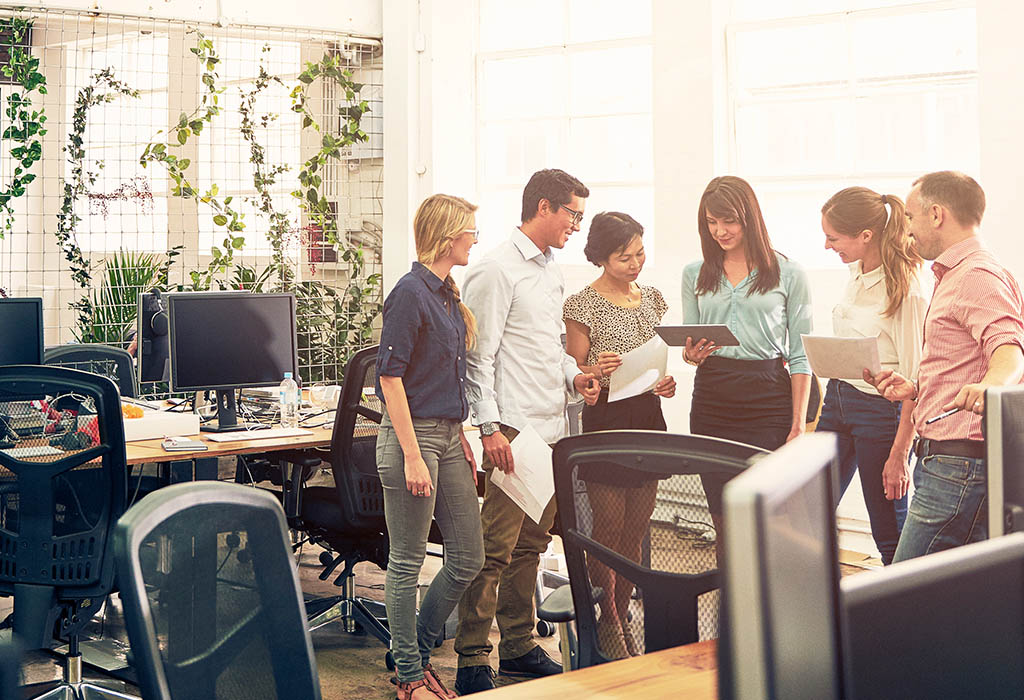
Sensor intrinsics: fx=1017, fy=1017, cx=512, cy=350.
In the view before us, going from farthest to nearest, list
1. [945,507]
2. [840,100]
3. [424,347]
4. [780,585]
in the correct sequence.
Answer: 1. [840,100]
2. [424,347]
3. [945,507]
4. [780,585]

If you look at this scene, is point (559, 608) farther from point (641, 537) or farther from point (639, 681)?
point (639, 681)

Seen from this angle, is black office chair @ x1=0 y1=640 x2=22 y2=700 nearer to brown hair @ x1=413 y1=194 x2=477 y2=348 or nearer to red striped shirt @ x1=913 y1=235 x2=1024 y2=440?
red striped shirt @ x1=913 y1=235 x2=1024 y2=440

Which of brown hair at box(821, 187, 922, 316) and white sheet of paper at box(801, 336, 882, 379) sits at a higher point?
brown hair at box(821, 187, 922, 316)

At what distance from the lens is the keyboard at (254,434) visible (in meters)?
3.93

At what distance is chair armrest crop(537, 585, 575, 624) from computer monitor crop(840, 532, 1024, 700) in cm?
109

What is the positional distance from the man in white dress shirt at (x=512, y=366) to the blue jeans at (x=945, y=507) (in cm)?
121

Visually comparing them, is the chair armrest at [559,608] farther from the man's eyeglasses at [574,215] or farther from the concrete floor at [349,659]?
the man's eyeglasses at [574,215]

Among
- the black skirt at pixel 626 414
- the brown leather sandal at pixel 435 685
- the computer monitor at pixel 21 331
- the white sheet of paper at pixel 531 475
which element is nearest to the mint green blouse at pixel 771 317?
the black skirt at pixel 626 414

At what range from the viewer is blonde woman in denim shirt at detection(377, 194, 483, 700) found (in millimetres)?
3041

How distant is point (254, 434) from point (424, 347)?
48.2 inches

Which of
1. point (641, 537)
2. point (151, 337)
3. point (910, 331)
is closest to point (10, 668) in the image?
point (641, 537)

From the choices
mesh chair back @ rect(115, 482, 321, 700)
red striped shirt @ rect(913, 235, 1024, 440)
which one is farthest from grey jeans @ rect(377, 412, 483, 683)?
mesh chair back @ rect(115, 482, 321, 700)

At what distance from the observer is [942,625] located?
948 mm

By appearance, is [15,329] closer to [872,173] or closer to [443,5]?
[443,5]
